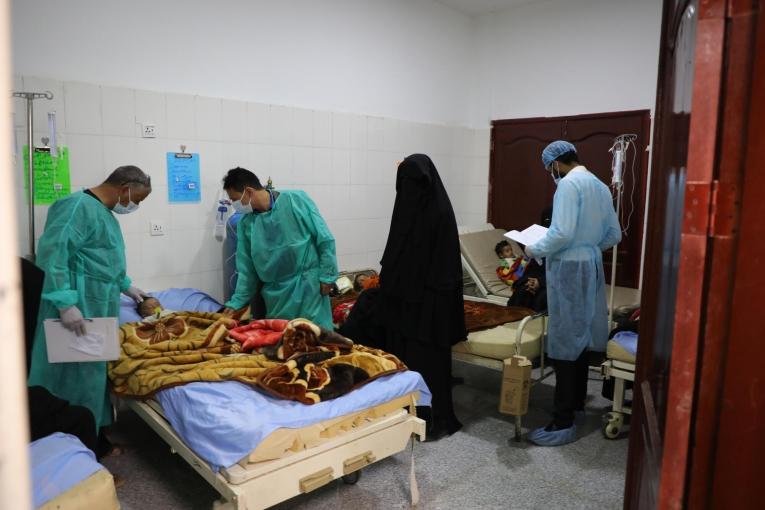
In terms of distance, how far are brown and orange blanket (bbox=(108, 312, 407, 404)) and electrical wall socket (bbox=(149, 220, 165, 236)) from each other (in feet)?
2.46

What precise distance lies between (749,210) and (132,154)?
3506 millimetres

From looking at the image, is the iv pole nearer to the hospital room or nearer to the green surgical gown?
the hospital room

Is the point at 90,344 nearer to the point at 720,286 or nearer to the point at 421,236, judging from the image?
the point at 421,236

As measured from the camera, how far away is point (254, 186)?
133 inches

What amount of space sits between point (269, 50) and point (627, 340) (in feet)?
10.4

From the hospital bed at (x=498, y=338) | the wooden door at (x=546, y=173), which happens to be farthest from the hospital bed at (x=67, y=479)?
the wooden door at (x=546, y=173)

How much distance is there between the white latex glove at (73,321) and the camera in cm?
263

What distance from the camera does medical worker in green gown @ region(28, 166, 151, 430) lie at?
2.67 meters

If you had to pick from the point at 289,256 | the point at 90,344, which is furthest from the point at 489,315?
the point at 90,344

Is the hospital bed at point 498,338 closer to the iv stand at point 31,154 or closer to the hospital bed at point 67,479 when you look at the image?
the hospital bed at point 67,479

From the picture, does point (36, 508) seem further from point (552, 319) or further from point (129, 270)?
point (552, 319)

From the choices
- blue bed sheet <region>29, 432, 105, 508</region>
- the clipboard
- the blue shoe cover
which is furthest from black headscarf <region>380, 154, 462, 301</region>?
blue bed sheet <region>29, 432, 105, 508</region>

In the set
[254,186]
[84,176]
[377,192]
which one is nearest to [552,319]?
[254,186]

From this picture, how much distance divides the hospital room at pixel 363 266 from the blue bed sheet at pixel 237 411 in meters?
0.01
